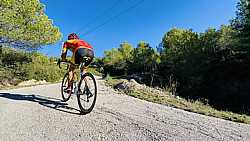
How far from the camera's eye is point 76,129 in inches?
205

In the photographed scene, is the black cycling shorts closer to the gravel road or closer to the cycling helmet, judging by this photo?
the cycling helmet

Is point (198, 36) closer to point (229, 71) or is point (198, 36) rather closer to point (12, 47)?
point (229, 71)

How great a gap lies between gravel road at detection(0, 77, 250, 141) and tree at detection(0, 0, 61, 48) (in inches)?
620

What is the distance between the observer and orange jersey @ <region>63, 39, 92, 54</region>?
684 centimetres

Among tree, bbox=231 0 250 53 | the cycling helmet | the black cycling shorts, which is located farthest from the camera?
tree, bbox=231 0 250 53

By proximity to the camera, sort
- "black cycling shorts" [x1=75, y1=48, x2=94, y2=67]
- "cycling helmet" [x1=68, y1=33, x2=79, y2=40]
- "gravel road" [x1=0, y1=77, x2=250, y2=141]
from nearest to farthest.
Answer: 1. "gravel road" [x1=0, y1=77, x2=250, y2=141]
2. "black cycling shorts" [x1=75, y1=48, x2=94, y2=67]
3. "cycling helmet" [x1=68, y1=33, x2=79, y2=40]

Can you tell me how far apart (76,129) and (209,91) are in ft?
114

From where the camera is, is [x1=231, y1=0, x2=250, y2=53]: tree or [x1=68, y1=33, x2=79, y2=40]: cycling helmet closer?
[x1=68, y1=33, x2=79, y2=40]: cycling helmet

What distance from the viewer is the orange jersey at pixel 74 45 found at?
22.5ft

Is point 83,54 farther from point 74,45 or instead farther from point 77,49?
point 74,45

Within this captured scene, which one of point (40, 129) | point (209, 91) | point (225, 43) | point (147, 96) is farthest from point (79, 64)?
point (225, 43)

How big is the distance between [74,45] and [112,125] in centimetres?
237

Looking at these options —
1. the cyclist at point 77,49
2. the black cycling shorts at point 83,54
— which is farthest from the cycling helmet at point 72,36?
the black cycling shorts at point 83,54

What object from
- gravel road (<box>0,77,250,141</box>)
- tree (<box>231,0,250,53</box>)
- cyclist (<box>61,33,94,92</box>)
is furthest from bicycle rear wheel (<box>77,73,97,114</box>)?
tree (<box>231,0,250,53</box>)
